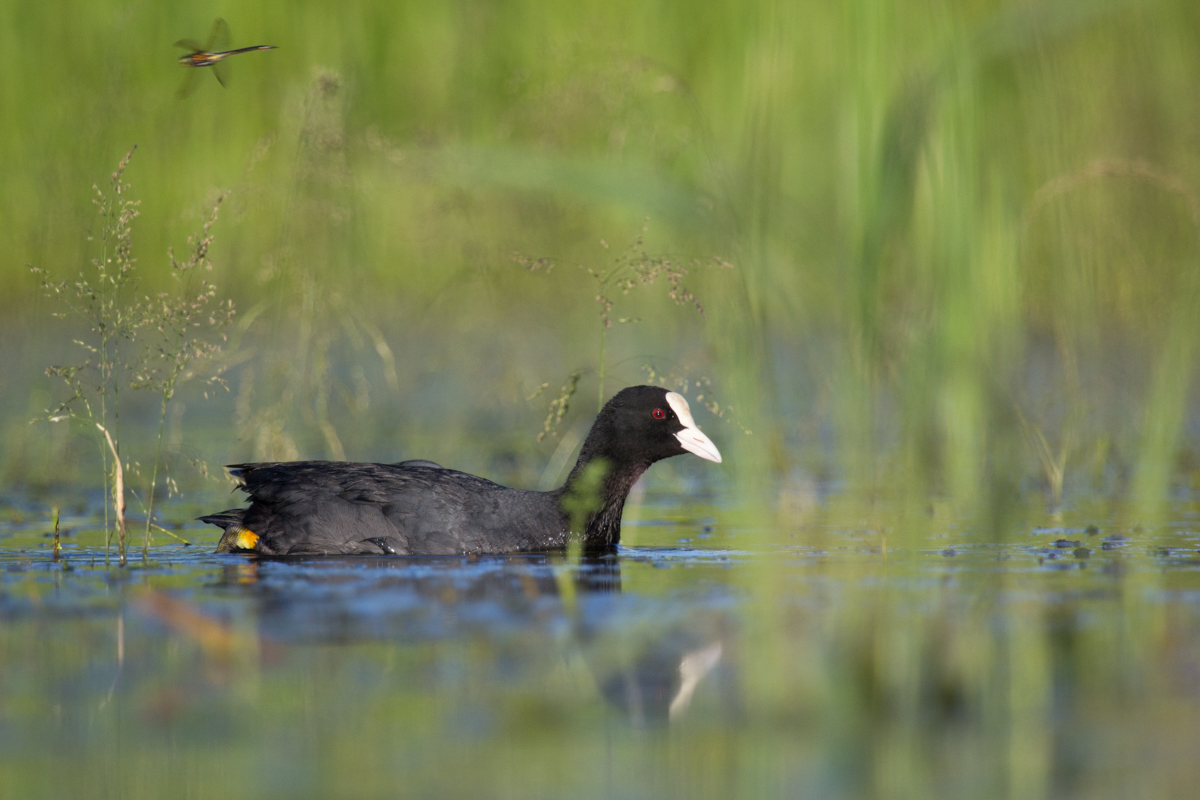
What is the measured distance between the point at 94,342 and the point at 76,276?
3.90 ft

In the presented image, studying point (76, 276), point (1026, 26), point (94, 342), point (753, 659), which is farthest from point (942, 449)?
point (94, 342)

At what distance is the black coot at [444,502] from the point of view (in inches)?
237

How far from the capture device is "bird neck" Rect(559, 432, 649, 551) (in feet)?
20.7

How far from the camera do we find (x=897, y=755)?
2.94 m

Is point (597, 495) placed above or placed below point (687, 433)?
below

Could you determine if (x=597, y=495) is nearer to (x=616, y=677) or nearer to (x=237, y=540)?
(x=237, y=540)

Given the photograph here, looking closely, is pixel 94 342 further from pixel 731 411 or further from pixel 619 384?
pixel 731 411

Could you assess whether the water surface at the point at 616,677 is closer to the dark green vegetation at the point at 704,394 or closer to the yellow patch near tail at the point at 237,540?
the dark green vegetation at the point at 704,394

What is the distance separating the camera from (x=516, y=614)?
14.3ft

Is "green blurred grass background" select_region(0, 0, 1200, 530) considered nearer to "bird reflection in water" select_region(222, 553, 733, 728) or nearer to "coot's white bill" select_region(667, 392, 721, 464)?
"coot's white bill" select_region(667, 392, 721, 464)

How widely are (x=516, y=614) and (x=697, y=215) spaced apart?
4.89 feet

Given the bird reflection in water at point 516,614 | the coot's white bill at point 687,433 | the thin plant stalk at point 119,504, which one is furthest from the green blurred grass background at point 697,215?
the thin plant stalk at point 119,504

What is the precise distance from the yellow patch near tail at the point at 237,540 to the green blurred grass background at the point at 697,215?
620 mm

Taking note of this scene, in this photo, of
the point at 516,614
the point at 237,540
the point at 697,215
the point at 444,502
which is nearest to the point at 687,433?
the point at 444,502
